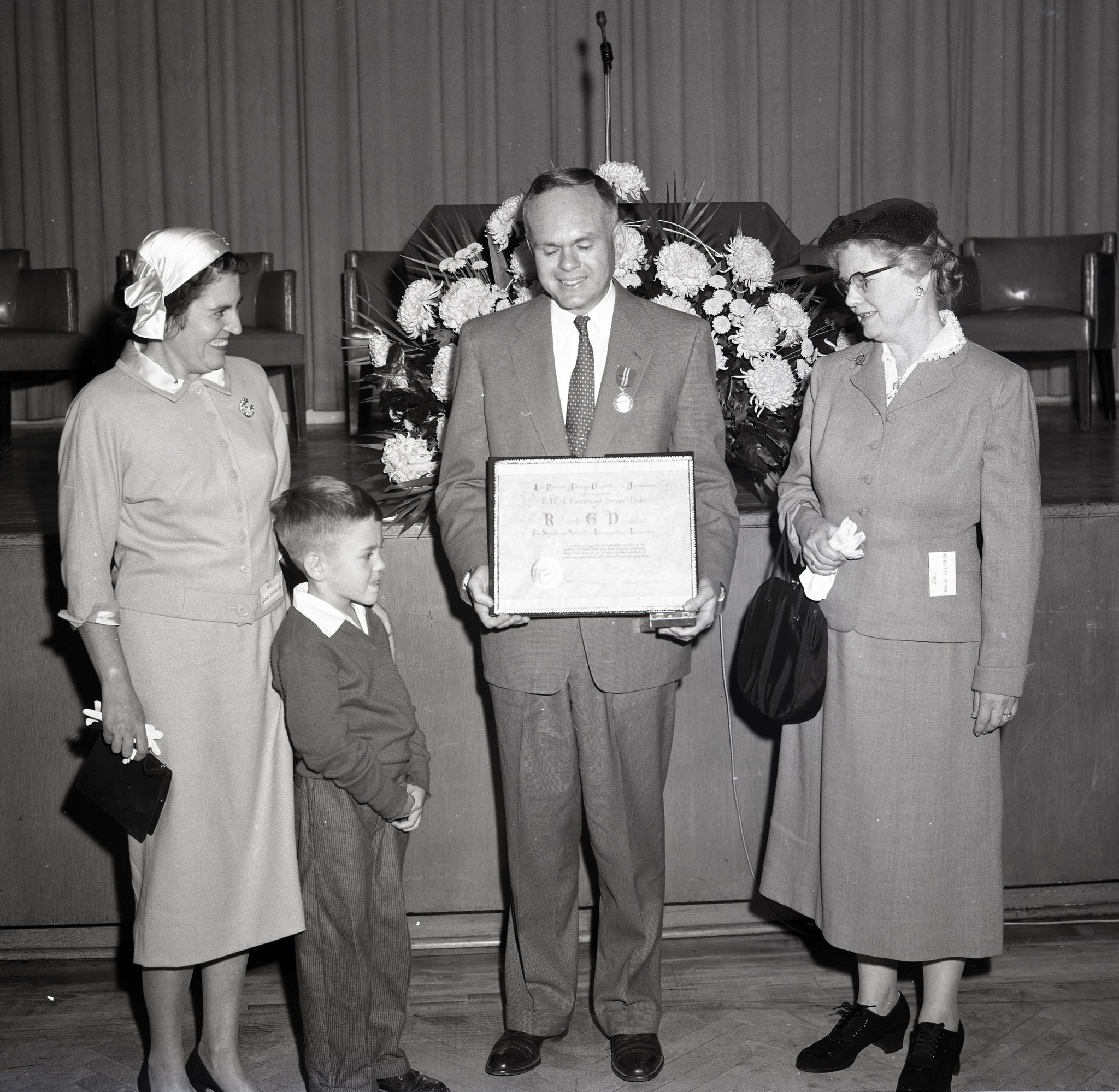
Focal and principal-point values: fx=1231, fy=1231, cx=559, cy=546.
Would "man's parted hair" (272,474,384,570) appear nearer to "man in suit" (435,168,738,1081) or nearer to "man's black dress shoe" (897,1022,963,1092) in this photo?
"man in suit" (435,168,738,1081)

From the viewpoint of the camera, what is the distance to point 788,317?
9.63 ft

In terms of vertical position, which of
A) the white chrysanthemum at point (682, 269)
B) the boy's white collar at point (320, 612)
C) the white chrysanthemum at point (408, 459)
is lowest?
the boy's white collar at point (320, 612)

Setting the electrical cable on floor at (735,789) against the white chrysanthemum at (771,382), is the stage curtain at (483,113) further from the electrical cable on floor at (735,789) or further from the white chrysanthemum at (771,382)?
the electrical cable on floor at (735,789)

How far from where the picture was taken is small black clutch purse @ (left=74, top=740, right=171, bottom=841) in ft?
7.09

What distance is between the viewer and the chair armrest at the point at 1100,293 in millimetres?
5543

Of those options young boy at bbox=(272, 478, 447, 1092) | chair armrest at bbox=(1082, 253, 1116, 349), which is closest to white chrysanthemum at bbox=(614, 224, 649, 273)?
young boy at bbox=(272, 478, 447, 1092)

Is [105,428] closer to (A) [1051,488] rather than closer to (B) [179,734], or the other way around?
(B) [179,734]

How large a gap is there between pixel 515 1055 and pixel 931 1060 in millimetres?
813

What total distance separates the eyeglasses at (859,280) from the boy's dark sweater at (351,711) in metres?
1.08

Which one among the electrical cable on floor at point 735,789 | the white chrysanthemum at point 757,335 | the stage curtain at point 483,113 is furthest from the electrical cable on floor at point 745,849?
the stage curtain at point 483,113

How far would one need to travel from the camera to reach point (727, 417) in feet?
9.83

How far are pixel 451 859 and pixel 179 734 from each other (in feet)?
3.65

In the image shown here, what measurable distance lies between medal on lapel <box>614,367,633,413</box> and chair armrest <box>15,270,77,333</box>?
4331 mm

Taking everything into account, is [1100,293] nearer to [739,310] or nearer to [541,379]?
[739,310]
